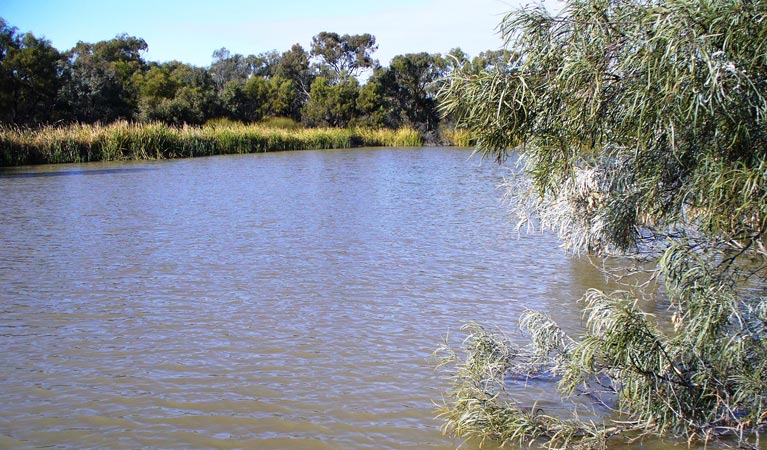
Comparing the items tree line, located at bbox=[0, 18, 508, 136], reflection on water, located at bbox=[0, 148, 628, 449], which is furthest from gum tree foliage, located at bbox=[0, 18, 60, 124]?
reflection on water, located at bbox=[0, 148, 628, 449]

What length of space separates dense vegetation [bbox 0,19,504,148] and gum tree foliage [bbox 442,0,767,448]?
1305 inches

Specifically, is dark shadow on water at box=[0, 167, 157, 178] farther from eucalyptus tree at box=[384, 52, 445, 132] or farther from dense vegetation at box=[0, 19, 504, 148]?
eucalyptus tree at box=[384, 52, 445, 132]

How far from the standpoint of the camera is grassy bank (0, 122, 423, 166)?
94.4ft

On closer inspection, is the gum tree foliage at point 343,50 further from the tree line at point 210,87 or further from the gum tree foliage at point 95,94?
the gum tree foliage at point 95,94

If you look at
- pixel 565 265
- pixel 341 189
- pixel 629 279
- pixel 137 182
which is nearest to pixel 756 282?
pixel 629 279

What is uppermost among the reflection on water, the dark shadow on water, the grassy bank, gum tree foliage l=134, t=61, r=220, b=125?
gum tree foliage l=134, t=61, r=220, b=125

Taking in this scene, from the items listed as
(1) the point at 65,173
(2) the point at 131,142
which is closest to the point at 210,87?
(2) the point at 131,142

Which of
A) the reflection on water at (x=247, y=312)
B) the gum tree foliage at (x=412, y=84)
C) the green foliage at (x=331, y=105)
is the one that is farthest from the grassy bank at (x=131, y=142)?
the gum tree foliage at (x=412, y=84)

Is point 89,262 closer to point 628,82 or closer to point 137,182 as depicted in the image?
point 628,82

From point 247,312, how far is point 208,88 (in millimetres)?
46507

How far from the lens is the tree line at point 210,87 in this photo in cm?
3753

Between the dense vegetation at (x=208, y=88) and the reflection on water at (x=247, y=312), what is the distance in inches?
946

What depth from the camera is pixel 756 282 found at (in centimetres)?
857

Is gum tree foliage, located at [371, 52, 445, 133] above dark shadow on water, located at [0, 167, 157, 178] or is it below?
above
